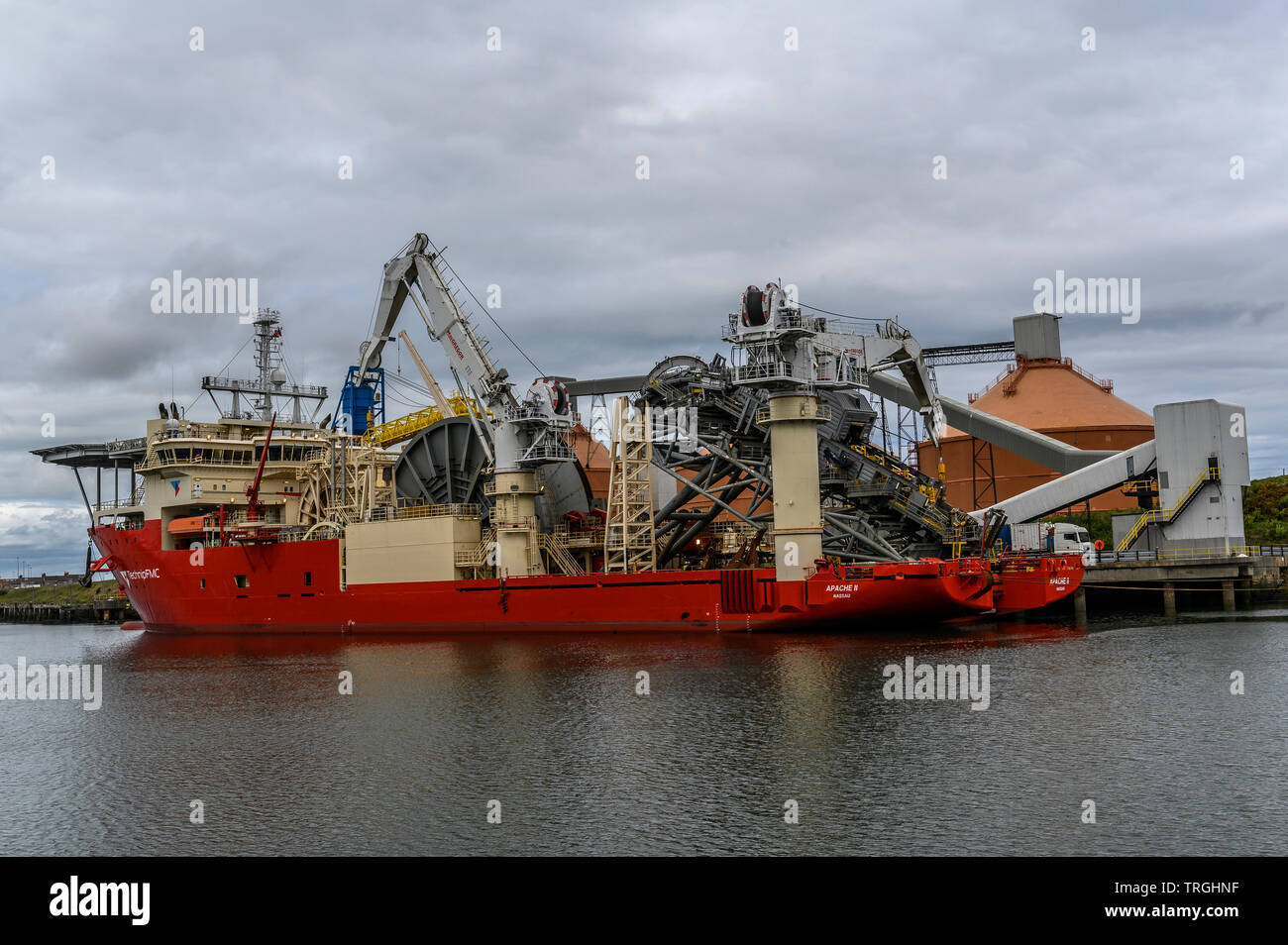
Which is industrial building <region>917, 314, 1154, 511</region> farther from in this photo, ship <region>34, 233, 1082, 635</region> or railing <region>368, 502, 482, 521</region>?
railing <region>368, 502, 482, 521</region>

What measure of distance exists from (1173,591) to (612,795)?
31800 millimetres

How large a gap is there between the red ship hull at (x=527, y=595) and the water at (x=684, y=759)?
3668 millimetres

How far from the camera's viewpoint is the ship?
1358 inches

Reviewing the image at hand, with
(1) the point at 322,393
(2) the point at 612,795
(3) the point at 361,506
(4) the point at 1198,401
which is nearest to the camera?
(2) the point at 612,795

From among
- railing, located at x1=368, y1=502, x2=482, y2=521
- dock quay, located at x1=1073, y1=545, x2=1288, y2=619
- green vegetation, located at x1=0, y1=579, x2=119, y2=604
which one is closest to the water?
dock quay, located at x1=1073, y1=545, x2=1288, y2=619

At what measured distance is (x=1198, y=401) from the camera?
42344mm

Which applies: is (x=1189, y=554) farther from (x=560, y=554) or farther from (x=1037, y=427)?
(x=560, y=554)

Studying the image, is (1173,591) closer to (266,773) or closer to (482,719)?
(482,719)

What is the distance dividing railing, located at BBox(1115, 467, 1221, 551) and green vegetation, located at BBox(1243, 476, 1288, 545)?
11236mm

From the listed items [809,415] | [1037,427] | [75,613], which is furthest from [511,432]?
[75,613]

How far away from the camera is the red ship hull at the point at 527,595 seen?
33.8m

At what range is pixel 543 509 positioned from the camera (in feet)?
147
